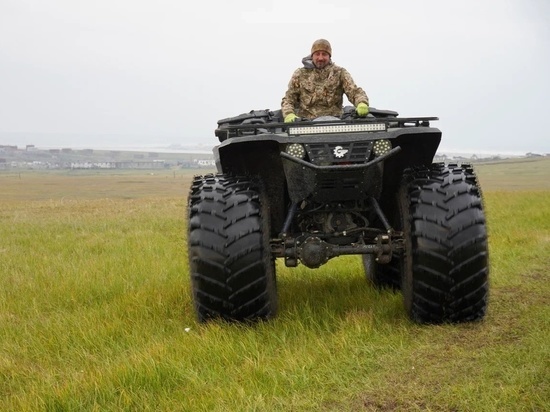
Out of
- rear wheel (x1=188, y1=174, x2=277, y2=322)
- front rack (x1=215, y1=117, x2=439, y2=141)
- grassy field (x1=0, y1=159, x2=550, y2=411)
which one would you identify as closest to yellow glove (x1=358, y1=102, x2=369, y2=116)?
front rack (x1=215, y1=117, x2=439, y2=141)

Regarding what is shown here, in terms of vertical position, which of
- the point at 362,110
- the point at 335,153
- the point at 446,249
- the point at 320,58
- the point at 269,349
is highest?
the point at 320,58

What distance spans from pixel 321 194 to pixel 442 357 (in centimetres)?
141

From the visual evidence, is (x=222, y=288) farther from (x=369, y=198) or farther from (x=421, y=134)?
(x=421, y=134)

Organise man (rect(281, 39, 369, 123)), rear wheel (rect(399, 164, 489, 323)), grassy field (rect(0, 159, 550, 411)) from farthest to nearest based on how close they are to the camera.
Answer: man (rect(281, 39, 369, 123)) < rear wheel (rect(399, 164, 489, 323)) < grassy field (rect(0, 159, 550, 411))

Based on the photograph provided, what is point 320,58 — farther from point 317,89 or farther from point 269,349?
point 269,349

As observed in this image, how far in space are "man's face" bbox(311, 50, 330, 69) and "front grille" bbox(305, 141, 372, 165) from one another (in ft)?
6.28

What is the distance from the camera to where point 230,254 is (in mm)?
4492

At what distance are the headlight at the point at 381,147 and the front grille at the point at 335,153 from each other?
0.08 metres

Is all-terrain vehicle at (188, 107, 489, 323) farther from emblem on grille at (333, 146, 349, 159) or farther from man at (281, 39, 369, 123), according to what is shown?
man at (281, 39, 369, 123)

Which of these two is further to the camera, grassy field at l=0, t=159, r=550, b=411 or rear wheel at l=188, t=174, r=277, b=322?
rear wheel at l=188, t=174, r=277, b=322

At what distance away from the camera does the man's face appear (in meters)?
6.16

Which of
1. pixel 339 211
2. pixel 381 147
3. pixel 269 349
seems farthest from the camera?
pixel 339 211

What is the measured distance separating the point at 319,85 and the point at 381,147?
1.86 m

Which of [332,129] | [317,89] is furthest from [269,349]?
[317,89]
